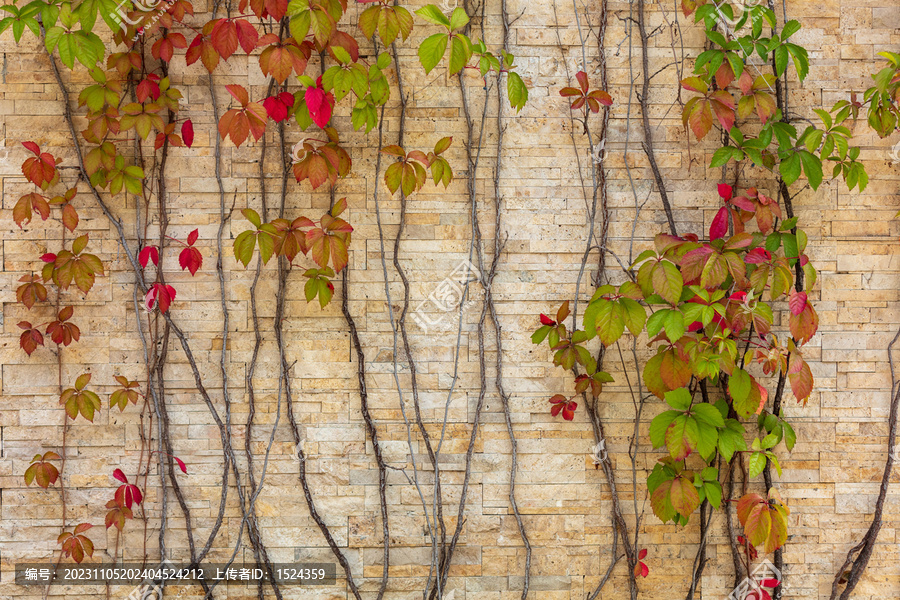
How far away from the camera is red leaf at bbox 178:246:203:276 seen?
150 centimetres

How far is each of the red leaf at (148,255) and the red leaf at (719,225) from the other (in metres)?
1.43

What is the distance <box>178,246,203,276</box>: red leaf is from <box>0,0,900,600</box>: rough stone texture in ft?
0.21

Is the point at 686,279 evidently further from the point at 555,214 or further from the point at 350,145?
the point at 350,145

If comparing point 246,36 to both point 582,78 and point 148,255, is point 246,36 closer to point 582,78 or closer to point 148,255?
point 148,255

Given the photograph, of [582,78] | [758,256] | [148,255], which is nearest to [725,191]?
[758,256]

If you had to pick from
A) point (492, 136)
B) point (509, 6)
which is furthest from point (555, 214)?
point (509, 6)

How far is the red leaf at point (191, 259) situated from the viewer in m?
1.50

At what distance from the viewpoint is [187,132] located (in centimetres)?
152

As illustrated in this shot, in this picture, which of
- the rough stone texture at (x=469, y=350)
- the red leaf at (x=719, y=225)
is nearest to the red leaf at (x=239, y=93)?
the rough stone texture at (x=469, y=350)

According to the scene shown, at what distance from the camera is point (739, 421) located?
162 centimetres

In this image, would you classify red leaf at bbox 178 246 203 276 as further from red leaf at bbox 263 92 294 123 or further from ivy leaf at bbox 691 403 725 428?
ivy leaf at bbox 691 403 725 428

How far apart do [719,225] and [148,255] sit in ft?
4.82

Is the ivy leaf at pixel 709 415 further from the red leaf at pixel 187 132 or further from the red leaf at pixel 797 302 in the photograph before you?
the red leaf at pixel 187 132

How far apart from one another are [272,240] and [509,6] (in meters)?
0.89
